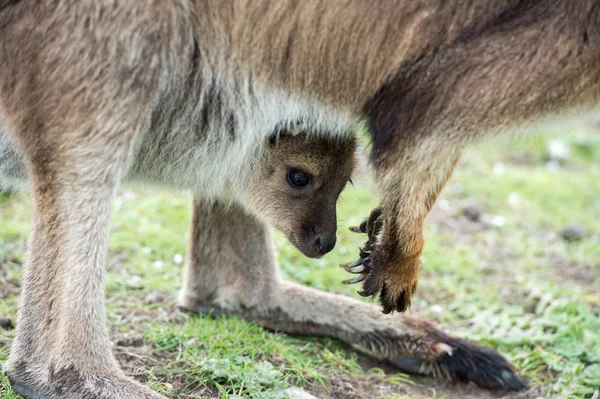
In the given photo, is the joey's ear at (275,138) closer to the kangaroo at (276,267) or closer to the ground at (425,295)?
the kangaroo at (276,267)

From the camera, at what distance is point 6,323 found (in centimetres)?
411

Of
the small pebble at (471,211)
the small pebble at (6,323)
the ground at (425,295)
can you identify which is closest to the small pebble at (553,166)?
the ground at (425,295)

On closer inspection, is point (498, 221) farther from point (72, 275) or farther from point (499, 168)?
point (72, 275)

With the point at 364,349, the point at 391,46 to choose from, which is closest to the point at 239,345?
the point at 364,349

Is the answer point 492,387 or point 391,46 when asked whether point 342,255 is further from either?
point 391,46

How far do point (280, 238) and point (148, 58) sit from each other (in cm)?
276

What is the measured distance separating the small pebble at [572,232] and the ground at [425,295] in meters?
0.01

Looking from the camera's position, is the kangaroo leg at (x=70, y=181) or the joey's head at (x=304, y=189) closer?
the kangaroo leg at (x=70, y=181)

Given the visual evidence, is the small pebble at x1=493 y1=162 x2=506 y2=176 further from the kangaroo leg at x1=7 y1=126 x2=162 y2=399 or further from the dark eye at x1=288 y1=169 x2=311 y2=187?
the kangaroo leg at x1=7 y1=126 x2=162 y2=399

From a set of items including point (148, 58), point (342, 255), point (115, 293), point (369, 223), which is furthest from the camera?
point (342, 255)

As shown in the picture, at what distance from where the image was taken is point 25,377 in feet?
11.0

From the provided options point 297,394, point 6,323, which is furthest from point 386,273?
point 6,323

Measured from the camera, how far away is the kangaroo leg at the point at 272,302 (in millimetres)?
4332

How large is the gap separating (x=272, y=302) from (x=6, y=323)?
1307 mm
